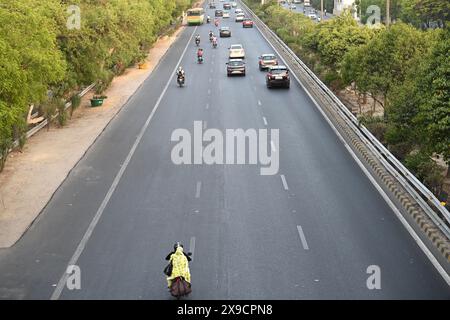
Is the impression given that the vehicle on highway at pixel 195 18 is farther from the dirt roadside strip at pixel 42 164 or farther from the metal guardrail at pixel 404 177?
the metal guardrail at pixel 404 177

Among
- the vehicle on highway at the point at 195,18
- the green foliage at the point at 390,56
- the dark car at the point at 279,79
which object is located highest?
the vehicle on highway at the point at 195,18

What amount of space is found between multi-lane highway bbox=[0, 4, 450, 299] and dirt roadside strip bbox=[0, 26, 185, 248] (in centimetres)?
47

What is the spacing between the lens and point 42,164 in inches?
968

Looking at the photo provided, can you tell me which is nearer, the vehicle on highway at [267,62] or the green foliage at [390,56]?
the green foliage at [390,56]

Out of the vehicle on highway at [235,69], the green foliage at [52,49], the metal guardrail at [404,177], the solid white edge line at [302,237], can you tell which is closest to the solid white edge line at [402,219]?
the metal guardrail at [404,177]

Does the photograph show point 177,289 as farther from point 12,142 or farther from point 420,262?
point 12,142

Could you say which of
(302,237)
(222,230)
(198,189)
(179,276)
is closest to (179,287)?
(179,276)

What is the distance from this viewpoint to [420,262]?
1469cm

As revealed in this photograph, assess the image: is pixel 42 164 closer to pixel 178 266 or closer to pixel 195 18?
pixel 178 266

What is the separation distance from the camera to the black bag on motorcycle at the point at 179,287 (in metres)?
12.8

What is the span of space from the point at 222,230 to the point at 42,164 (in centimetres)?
1031

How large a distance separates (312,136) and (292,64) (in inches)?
946

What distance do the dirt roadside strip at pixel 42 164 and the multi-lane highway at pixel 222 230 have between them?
47cm
